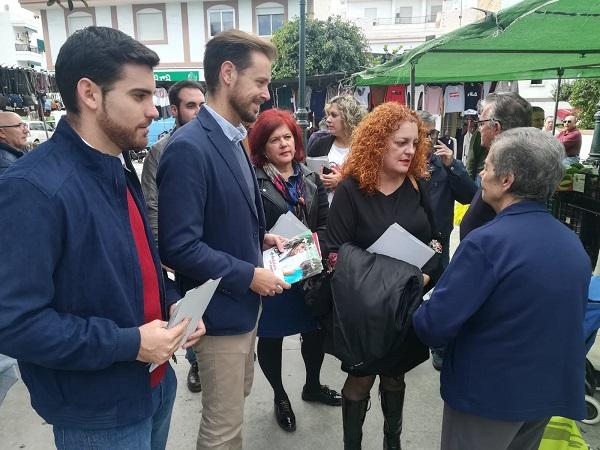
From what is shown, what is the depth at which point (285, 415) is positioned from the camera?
8.84ft

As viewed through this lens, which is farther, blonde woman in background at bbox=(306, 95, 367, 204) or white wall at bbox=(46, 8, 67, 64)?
white wall at bbox=(46, 8, 67, 64)

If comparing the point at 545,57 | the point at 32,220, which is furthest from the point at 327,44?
the point at 32,220

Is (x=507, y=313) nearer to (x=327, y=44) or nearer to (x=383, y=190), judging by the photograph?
(x=383, y=190)

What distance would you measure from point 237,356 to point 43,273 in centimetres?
93

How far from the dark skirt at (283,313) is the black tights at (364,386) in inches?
20.8

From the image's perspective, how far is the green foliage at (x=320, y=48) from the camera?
18938 millimetres

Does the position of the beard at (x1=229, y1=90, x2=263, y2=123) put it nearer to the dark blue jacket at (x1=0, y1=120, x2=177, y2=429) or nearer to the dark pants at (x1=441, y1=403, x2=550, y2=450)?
the dark blue jacket at (x1=0, y1=120, x2=177, y2=429)

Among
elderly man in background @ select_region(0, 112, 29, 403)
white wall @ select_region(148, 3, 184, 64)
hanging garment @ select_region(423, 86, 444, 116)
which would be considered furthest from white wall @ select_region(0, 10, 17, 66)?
elderly man in background @ select_region(0, 112, 29, 403)

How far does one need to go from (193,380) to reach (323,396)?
96 centimetres

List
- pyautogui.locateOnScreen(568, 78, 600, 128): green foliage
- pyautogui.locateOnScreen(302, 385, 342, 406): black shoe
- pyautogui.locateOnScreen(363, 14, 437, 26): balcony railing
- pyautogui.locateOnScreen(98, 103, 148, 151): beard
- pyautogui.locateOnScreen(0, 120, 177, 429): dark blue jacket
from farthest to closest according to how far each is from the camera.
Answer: pyautogui.locateOnScreen(363, 14, 437, 26): balcony railing → pyautogui.locateOnScreen(568, 78, 600, 128): green foliage → pyautogui.locateOnScreen(302, 385, 342, 406): black shoe → pyautogui.locateOnScreen(98, 103, 148, 151): beard → pyautogui.locateOnScreen(0, 120, 177, 429): dark blue jacket

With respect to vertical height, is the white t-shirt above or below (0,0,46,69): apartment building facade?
below

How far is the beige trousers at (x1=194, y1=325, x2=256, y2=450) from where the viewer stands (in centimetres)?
176

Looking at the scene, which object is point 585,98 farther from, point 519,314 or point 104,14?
point 104,14

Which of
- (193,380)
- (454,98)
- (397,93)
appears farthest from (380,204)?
(454,98)
